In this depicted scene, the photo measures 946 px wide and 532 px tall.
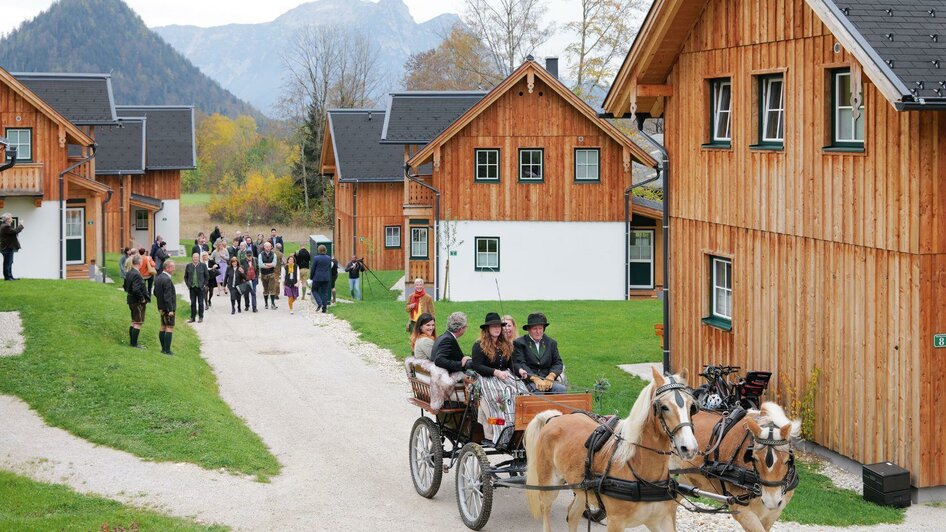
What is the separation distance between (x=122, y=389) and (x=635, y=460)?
10.5 m

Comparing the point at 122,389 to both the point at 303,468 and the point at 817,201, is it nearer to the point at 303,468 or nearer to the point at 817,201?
the point at 303,468

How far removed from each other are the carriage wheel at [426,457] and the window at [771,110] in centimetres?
650

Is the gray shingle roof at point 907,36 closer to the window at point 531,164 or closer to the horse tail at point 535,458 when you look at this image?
the horse tail at point 535,458

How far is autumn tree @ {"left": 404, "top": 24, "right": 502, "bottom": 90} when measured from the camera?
7194 cm

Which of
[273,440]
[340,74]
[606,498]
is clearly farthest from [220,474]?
[340,74]

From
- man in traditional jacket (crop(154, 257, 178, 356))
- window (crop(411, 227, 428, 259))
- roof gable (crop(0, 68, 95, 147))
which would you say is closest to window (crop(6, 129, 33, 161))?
roof gable (crop(0, 68, 95, 147))

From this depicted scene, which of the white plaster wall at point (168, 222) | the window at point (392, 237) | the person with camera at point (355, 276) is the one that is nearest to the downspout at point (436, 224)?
the person with camera at point (355, 276)

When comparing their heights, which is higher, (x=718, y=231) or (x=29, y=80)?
(x=29, y=80)

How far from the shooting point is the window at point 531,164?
36.5 meters

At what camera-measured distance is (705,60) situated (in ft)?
61.1

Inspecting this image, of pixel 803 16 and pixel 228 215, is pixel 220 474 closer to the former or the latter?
pixel 803 16

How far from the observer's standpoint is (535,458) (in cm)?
1131

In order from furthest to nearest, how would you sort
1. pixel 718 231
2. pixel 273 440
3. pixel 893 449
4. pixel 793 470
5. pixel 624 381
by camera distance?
pixel 624 381 < pixel 718 231 < pixel 273 440 < pixel 893 449 < pixel 793 470

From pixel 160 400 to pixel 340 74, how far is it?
6657 cm
